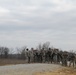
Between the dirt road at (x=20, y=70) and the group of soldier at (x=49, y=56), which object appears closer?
the dirt road at (x=20, y=70)

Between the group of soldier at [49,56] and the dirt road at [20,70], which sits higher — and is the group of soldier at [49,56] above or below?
above

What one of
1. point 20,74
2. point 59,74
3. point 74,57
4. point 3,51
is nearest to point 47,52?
point 74,57

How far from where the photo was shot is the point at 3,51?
153 meters

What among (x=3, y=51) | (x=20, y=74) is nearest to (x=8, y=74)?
(x=20, y=74)

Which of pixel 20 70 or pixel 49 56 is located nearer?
pixel 20 70

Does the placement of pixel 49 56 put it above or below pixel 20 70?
above

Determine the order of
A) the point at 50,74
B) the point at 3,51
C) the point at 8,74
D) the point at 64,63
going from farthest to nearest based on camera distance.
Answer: the point at 3,51 < the point at 64,63 < the point at 50,74 < the point at 8,74

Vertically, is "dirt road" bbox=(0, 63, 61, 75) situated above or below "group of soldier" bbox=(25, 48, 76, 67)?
below

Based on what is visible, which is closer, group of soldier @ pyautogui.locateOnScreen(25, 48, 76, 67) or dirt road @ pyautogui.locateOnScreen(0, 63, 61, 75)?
dirt road @ pyautogui.locateOnScreen(0, 63, 61, 75)

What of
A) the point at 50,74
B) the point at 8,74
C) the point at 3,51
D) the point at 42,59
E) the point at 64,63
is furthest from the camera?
the point at 3,51

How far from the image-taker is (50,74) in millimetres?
33219

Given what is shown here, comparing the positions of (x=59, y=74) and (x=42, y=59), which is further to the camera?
(x=42, y=59)

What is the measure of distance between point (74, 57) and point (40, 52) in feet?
27.2

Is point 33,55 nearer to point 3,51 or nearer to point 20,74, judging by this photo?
point 20,74
